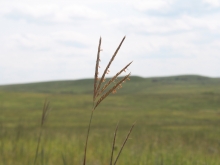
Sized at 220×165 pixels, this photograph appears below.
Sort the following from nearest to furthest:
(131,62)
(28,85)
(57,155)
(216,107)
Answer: (131,62) < (57,155) < (216,107) < (28,85)

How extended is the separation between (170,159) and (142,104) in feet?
143

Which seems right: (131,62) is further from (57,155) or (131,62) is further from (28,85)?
(28,85)

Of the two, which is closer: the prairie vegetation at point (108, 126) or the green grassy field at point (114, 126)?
the prairie vegetation at point (108, 126)

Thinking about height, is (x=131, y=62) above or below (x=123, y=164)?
above

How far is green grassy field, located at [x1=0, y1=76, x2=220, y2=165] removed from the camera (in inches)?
253

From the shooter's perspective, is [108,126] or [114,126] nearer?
[108,126]

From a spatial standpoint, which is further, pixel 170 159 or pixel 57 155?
pixel 57 155

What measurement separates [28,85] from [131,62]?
15026 cm

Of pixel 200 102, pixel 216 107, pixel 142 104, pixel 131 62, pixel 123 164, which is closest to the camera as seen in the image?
pixel 131 62

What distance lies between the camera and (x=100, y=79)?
1919 millimetres

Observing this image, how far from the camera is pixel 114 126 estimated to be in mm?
23453

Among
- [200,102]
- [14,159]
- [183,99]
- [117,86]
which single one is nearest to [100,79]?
[117,86]

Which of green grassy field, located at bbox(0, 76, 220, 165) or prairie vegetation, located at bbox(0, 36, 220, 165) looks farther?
green grassy field, located at bbox(0, 76, 220, 165)

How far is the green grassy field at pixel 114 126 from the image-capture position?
643cm
